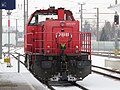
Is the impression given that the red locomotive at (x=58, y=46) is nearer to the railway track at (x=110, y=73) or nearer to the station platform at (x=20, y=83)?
the station platform at (x=20, y=83)

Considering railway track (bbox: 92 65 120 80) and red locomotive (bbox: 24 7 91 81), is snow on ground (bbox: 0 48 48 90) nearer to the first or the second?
red locomotive (bbox: 24 7 91 81)

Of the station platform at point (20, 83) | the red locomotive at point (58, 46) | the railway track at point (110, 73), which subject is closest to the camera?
the station platform at point (20, 83)

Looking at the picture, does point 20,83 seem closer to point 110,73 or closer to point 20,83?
point 20,83

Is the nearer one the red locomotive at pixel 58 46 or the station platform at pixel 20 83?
the station platform at pixel 20 83

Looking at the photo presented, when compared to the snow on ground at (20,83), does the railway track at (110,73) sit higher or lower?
lower

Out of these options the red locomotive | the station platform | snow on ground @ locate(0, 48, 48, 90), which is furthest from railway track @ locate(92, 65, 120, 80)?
the station platform

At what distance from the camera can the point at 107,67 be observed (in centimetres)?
2642

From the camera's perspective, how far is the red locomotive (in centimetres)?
1420

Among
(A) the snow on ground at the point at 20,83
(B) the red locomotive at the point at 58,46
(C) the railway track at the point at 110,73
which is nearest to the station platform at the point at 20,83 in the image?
(A) the snow on ground at the point at 20,83

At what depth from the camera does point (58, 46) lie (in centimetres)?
1496

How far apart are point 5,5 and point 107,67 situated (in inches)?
571

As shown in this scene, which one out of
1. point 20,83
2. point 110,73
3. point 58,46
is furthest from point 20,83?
point 110,73

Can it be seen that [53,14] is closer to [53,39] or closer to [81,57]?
[53,39]

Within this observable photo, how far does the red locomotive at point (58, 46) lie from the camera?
46.6 ft
